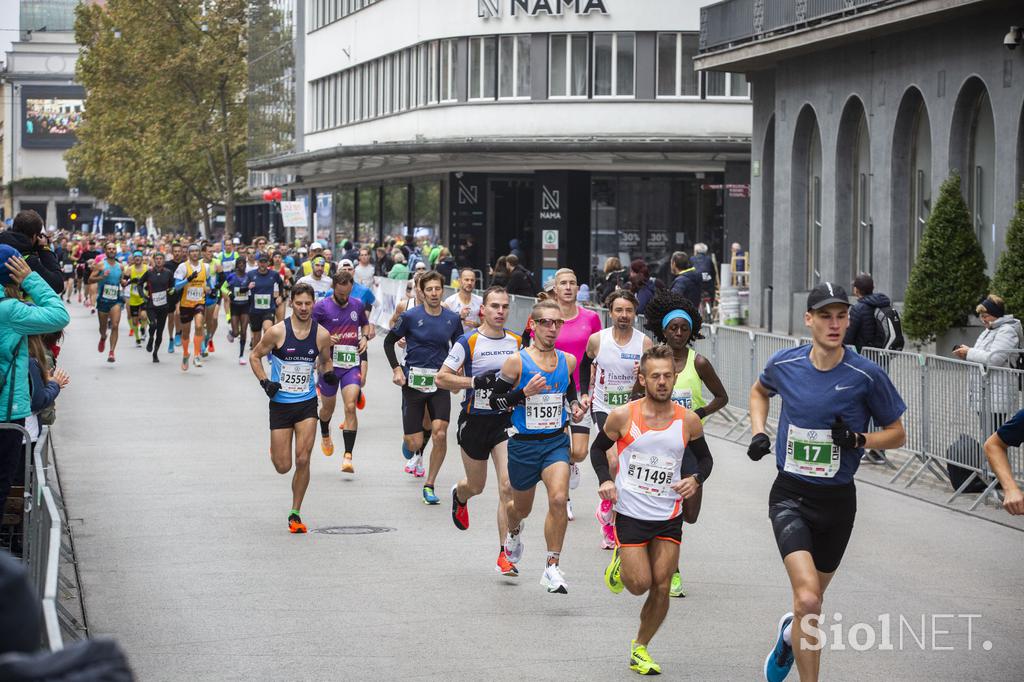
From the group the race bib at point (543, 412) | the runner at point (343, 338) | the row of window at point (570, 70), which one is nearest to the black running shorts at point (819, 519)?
the race bib at point (543, 412)

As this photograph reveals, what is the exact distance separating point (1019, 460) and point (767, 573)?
362cm

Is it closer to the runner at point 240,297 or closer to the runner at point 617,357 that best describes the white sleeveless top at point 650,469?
the runner at point 617,357

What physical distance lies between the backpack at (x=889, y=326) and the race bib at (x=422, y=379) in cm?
504

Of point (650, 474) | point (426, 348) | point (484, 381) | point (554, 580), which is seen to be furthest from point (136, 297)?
point (650, 474)

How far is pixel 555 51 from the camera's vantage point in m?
46.3

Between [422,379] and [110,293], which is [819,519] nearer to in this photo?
[422,379]

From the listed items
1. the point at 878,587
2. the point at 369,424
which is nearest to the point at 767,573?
the point at 878,587

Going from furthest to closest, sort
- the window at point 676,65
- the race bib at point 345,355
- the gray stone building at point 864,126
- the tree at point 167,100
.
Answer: the tree at point 167,100, the window at point 676,65, the gray stone building at point 864,126, the race bib at point 345,355

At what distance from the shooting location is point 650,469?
7969mm

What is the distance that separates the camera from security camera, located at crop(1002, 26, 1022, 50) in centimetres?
2219

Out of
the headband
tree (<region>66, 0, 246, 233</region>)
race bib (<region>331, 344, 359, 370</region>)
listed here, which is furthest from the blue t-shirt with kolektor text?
tree (<region>66, 0, 246, 233</region>)

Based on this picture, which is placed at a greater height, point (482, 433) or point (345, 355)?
point (345, 355)

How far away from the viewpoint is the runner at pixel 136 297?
30.5 m

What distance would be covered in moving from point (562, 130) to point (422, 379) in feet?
108
